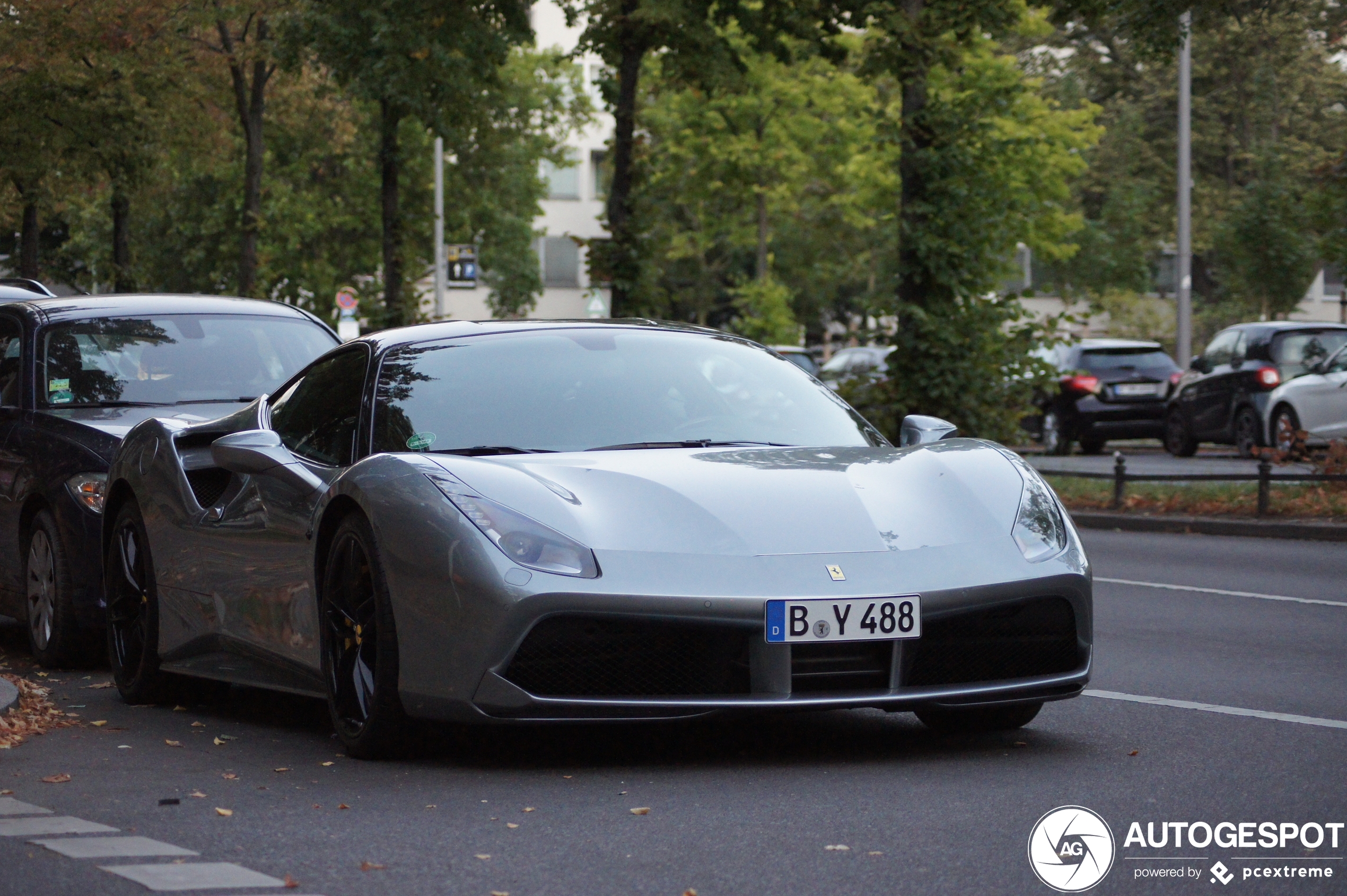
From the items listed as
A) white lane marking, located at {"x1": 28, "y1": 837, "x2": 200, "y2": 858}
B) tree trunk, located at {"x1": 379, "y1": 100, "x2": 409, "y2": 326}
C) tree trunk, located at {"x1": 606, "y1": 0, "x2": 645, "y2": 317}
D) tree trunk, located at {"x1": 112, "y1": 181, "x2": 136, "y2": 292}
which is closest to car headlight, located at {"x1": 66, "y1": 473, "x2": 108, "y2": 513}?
white lane marking, located at {"x1": 28, "y1": 837, "x2": 200, "y2": 858}

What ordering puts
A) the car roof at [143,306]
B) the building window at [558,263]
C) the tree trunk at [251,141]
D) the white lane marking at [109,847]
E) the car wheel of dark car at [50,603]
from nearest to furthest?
the white lane marking at [109,847] < the car wheel of dark car at [50,603] < the car roof at [143,306] < the tree trunk at [251,141] < the building window at [558,263]

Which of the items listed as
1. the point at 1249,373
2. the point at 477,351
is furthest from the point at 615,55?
the point at 477,351

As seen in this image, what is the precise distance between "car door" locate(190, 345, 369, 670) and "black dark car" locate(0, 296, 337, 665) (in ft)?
6.13

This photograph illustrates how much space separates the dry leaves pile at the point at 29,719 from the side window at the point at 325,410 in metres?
1.29

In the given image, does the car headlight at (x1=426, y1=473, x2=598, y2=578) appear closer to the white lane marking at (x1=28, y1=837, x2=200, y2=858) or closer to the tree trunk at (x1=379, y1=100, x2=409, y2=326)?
the white lane marking at (x1=28, y1=837, x2=200, y2=858)

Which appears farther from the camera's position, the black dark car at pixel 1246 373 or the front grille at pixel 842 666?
the black dark car at pixel 1246 373

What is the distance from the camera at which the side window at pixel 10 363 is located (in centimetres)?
973

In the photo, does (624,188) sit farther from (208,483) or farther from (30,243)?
(208,483)

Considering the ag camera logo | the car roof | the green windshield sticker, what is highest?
the car roof

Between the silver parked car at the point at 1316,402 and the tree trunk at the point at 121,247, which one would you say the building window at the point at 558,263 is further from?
the silver parked car at the point at 1316,402

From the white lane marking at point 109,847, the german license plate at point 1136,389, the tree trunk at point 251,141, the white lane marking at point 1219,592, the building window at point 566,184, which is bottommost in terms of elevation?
the white lane marking at point 1219,592

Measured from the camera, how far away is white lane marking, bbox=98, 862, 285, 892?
4281 mm

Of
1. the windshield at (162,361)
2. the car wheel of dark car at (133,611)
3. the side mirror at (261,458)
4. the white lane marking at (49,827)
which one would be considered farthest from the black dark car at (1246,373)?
the white lane marking at (49,827)

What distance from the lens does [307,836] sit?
4.83m
